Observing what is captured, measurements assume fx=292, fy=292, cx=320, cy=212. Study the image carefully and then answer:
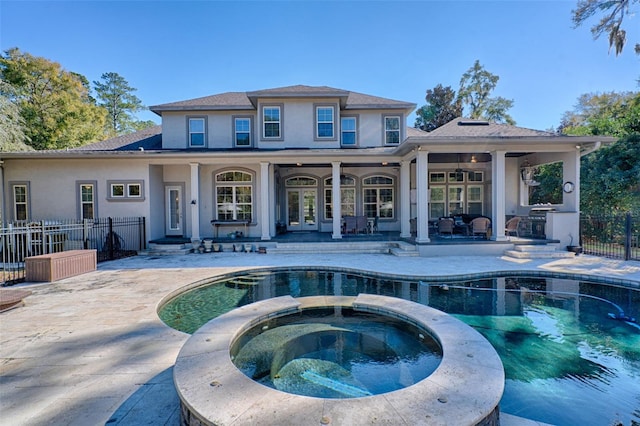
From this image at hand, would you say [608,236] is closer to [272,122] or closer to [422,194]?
[422,194]

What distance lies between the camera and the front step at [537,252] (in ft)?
31.6

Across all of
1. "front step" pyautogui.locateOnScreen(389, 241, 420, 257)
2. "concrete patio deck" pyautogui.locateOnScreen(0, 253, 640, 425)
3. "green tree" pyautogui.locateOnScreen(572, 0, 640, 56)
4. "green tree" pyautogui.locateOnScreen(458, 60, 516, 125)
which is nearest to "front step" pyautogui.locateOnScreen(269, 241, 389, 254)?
"front step" pyautogui.locateOnScreen(389, 241, 420, 257)

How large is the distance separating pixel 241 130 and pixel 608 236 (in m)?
17.0

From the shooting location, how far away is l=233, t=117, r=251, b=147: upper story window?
532 inches

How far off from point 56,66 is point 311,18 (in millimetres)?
19993

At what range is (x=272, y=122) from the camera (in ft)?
42.8

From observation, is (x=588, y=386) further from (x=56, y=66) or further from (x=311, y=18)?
(x=56, y=66)

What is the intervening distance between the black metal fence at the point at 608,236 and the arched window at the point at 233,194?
13.0m

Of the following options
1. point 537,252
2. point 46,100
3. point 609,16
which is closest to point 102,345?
point 537,252

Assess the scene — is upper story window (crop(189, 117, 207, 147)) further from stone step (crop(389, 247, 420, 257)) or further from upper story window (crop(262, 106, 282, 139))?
stone step (crop(389, 247, 420, 257))

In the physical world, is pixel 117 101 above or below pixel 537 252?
above

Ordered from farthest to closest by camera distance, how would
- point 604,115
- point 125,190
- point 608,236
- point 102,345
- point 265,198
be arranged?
point 604,115 → point 608,236 → point 265,198 → point 125,190 → point 102,345

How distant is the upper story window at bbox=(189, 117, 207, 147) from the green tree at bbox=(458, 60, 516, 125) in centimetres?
2450

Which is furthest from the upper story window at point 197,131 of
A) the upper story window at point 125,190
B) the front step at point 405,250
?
the front step at point 405,250
